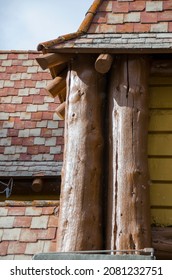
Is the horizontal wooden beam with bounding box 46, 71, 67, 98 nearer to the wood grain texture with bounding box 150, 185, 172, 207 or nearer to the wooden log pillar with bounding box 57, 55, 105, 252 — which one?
the wooden log pillar with bounding box 57, 55, 105, 252

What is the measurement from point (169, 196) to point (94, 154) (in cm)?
72

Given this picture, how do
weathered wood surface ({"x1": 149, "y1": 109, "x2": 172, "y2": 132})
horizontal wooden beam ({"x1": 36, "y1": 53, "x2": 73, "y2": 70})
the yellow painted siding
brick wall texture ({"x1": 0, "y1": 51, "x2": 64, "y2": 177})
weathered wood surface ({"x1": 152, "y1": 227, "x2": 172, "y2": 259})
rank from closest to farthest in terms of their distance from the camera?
weathered wood surface ({"x1": 152, "y1": 227, "x2": 172, "y2": 259}) < the yellow painted siding < weathered wood surface ({"x1": 149, "y1": 109, "x2": 172, "y2": 132}) < horizontal wooden beam ({"x1": 36, "y1": 53, "x2": 73, "y2": 70}) < brick wall texture ({"x1": 0, "y1": 51, "x2": 64, "y2": 177})

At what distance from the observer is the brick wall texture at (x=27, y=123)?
24.8 ft

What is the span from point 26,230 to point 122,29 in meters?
2.06

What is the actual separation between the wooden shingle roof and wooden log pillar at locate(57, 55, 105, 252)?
7.3 inches

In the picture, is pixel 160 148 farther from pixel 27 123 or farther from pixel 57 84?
pixel 27 123

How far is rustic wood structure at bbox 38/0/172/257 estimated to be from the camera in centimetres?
443

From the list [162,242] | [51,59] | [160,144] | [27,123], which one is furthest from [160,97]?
[27,123]

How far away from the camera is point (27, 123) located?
8203 mm

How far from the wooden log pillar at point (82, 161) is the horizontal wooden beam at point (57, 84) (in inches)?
14.5

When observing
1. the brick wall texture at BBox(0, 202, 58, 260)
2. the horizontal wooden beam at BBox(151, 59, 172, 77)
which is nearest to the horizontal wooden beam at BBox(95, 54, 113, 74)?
the horizontal wooden beam at BBox(151, 59, 172, 77)

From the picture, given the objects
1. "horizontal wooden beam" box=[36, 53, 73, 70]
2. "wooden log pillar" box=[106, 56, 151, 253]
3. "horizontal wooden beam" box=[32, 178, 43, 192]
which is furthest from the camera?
"horizontal wooden beam" box=[32, 178, 43, 192]
